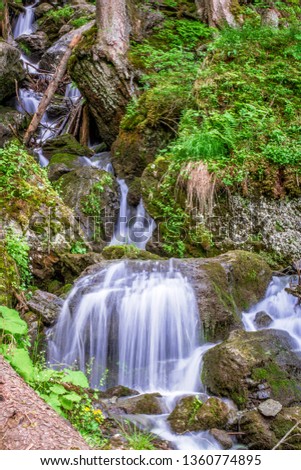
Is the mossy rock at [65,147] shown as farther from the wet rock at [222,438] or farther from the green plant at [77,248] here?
the wet rock at [222,438]

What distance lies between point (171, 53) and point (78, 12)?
8.72 metres

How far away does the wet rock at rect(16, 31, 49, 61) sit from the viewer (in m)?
16.9

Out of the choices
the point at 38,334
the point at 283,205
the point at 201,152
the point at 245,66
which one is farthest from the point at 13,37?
the point at 38,334

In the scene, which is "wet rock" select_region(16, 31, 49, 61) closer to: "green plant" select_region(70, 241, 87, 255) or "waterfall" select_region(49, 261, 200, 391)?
"green plant" select_region(70, 241, 87, 255)

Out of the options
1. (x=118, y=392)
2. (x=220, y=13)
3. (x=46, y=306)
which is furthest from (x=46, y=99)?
(x=118, y=392)

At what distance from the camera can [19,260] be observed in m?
5.62

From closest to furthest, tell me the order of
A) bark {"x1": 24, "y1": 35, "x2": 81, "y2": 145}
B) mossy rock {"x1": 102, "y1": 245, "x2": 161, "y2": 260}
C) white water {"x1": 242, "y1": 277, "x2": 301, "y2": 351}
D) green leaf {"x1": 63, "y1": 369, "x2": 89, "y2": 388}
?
1. green leaf {"x1": 63, "y1": 369, "x2": 89, "y2": 388}
2. white water {"x1": 242, "y1": 277, "x2": 301, "y2": 351}
3. mossy rock {"x1": 102, "y1": 245, "x2": 161, "y2": 260}
4. bark {"x1": 24, "y1": 35, "x2": 81, "y2": 145}

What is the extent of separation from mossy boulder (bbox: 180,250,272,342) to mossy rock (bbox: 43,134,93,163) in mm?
5896

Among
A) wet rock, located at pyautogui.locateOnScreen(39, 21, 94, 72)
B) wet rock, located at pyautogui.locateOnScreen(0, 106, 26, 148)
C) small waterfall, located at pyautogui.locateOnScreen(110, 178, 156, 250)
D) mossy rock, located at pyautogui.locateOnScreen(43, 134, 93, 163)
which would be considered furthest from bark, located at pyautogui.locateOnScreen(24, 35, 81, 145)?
small waterfall, located at pyautogui.locateOnScreen(110, 178, 156, 250)

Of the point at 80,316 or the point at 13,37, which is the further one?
the point at 13,37

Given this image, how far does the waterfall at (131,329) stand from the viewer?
17.7 ft

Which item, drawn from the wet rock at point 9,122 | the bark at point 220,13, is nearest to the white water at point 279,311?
the bark at point 220,13

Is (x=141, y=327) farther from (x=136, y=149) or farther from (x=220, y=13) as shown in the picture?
(x=220, y=13)

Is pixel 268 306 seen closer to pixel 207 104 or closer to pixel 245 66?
pixel 207 104
